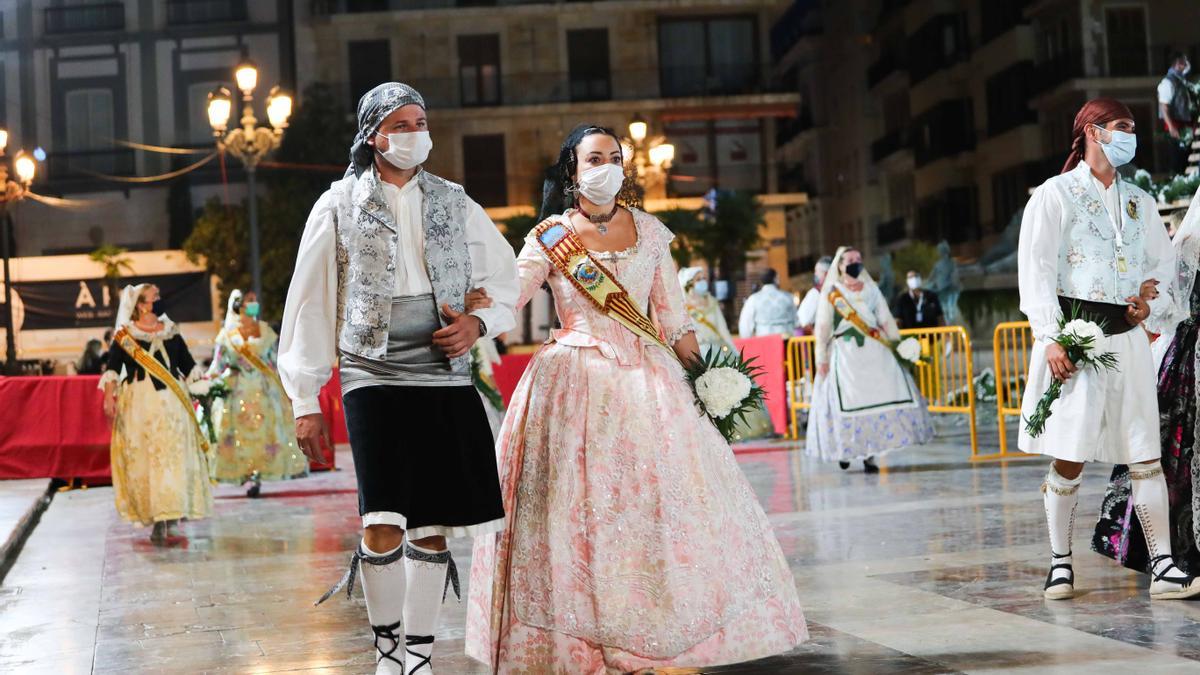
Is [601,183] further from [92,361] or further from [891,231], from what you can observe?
[891,231]

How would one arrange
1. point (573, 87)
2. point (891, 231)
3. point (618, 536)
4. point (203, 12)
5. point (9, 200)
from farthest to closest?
point (891, 231) < point (573, 87) < point (203, 12) < point (9, 200) < point (618, 536)

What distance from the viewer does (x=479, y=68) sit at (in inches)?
1836

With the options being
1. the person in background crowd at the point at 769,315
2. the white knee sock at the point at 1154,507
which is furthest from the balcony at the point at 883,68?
the white knee sock at the point at 1154,507

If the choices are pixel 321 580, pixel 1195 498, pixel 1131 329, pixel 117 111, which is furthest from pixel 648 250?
pixel 117 111

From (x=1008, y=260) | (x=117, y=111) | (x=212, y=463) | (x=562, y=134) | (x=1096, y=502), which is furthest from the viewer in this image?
(x=562, y=134)

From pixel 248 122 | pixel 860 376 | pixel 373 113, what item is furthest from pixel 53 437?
pixel 373 113

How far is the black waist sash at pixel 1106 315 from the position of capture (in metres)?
6.10

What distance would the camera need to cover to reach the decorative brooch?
6.20 metres

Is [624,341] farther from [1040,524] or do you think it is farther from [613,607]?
[1040,524]

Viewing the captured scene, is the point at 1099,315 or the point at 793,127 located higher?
the point at 793,127

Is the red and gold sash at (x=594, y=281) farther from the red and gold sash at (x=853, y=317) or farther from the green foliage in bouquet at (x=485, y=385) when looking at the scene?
the green foliage in bouquet at (x=485, y=385)

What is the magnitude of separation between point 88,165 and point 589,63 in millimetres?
14773

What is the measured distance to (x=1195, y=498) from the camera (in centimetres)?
621

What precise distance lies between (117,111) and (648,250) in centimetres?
4032
